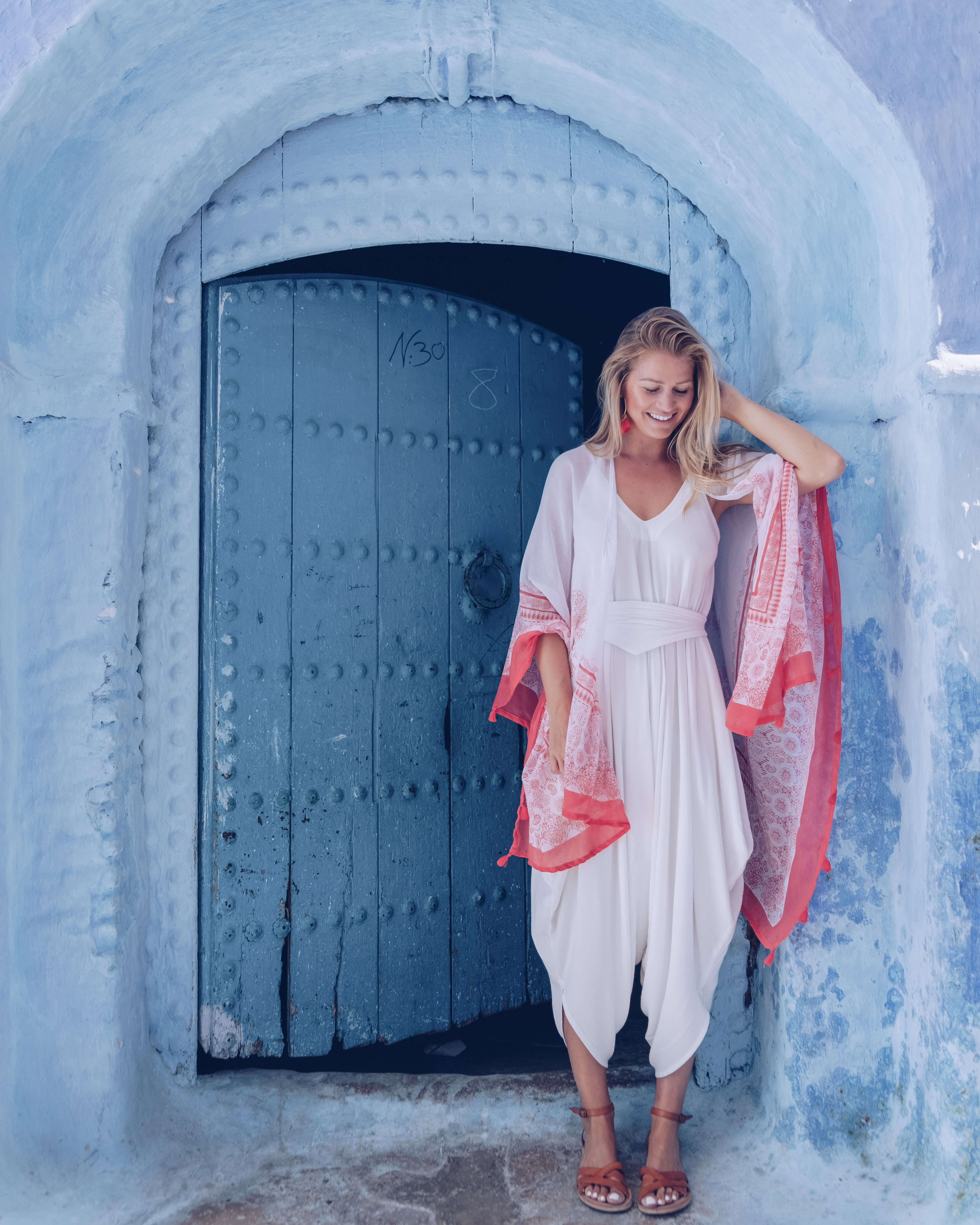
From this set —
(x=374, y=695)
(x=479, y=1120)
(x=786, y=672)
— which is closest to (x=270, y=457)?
(x=374, y=695)

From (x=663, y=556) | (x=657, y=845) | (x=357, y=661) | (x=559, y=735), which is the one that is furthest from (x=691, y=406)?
(x=357, y=661)

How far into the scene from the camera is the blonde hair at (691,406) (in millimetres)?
1608

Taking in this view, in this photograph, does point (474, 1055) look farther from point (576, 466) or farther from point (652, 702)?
point (576, 466)

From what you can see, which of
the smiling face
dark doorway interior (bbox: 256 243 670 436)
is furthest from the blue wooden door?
the smiling face

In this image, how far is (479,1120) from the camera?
1873mm

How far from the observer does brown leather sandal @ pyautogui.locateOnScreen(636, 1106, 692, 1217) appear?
1.58 m

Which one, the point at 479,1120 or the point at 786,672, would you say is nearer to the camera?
the point at 786,672

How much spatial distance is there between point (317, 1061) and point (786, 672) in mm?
1512

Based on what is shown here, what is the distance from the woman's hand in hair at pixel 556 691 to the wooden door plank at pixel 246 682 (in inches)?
28.5

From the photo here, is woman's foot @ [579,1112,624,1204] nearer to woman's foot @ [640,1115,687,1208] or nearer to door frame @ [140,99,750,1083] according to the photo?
woman's foot @ [640,1115,687,1208]

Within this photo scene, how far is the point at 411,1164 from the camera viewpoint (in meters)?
1.76

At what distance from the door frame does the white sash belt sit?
26.7 inches

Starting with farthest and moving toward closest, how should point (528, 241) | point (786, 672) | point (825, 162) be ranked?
point (528, 241) → point (825, 162) → point (786, 672)

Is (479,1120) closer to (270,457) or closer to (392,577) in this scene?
(392,577)
